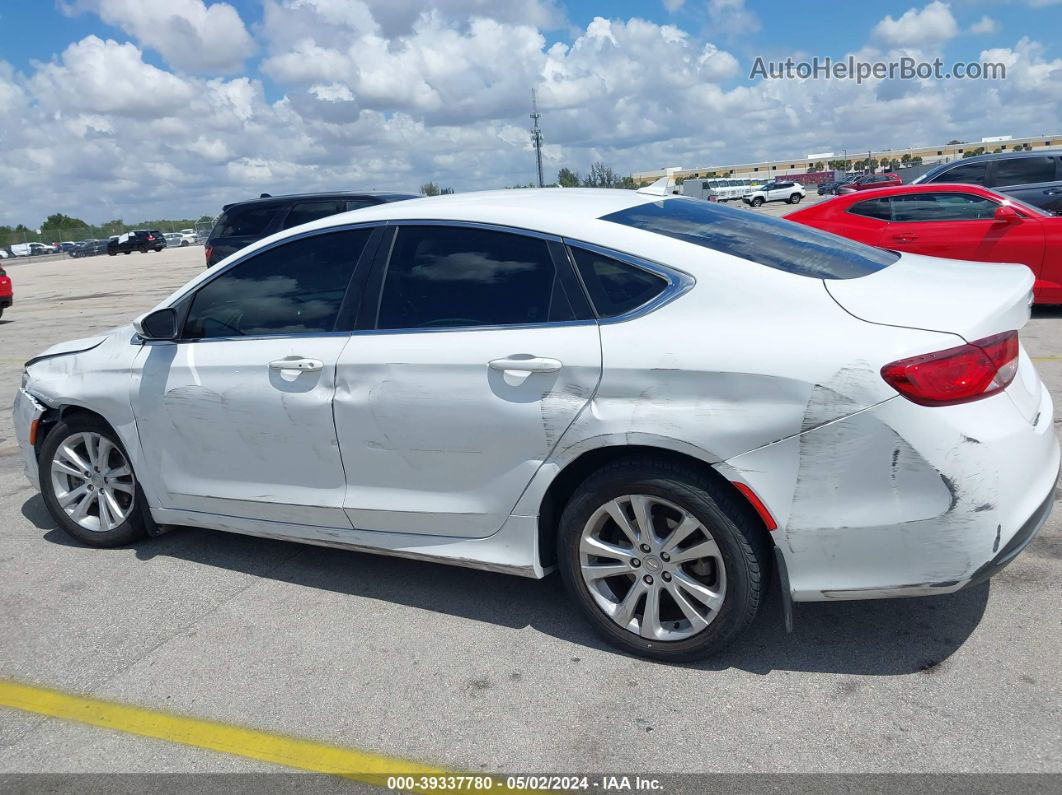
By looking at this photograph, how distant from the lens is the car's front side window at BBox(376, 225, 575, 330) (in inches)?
136

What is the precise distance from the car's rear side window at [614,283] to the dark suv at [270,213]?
8.25 metres

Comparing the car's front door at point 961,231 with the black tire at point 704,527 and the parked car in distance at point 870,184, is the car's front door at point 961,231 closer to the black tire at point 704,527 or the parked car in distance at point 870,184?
the black tire at point 704,527

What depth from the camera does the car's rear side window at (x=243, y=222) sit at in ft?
39.8

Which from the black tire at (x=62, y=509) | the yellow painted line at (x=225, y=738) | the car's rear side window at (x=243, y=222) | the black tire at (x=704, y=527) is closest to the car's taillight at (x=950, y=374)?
the black tire at (x=704, y=527)

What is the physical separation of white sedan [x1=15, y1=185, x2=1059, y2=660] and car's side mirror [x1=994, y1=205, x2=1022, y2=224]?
643 cm

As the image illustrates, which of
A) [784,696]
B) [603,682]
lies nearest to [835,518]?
[784,696]

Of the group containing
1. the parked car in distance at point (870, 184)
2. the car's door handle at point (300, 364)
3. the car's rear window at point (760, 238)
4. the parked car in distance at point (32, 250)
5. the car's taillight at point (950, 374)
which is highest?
the car's rear window at point (760, 238)

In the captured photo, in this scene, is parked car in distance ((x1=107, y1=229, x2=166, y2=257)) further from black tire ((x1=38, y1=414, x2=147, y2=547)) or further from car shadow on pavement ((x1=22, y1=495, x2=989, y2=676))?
car shadow on pavement ((x1=22, y1=495, x2=989, y2=676))

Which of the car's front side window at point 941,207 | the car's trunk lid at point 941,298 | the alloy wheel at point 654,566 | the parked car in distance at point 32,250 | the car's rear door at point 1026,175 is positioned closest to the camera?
the car's trunk lid at point 941,298

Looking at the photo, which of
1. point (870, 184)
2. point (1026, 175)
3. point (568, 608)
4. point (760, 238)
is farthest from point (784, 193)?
point (568, 608)

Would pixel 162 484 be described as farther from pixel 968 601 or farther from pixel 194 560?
pixel 968 601

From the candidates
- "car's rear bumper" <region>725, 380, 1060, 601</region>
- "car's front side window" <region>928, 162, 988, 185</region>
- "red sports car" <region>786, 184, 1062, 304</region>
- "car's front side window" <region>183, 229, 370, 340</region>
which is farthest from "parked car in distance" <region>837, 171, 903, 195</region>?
"car's rear bumper" <region>725, 380, 1060, 601</region>

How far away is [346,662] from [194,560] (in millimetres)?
1544

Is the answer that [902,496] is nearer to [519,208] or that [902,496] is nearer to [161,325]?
[519,208]
